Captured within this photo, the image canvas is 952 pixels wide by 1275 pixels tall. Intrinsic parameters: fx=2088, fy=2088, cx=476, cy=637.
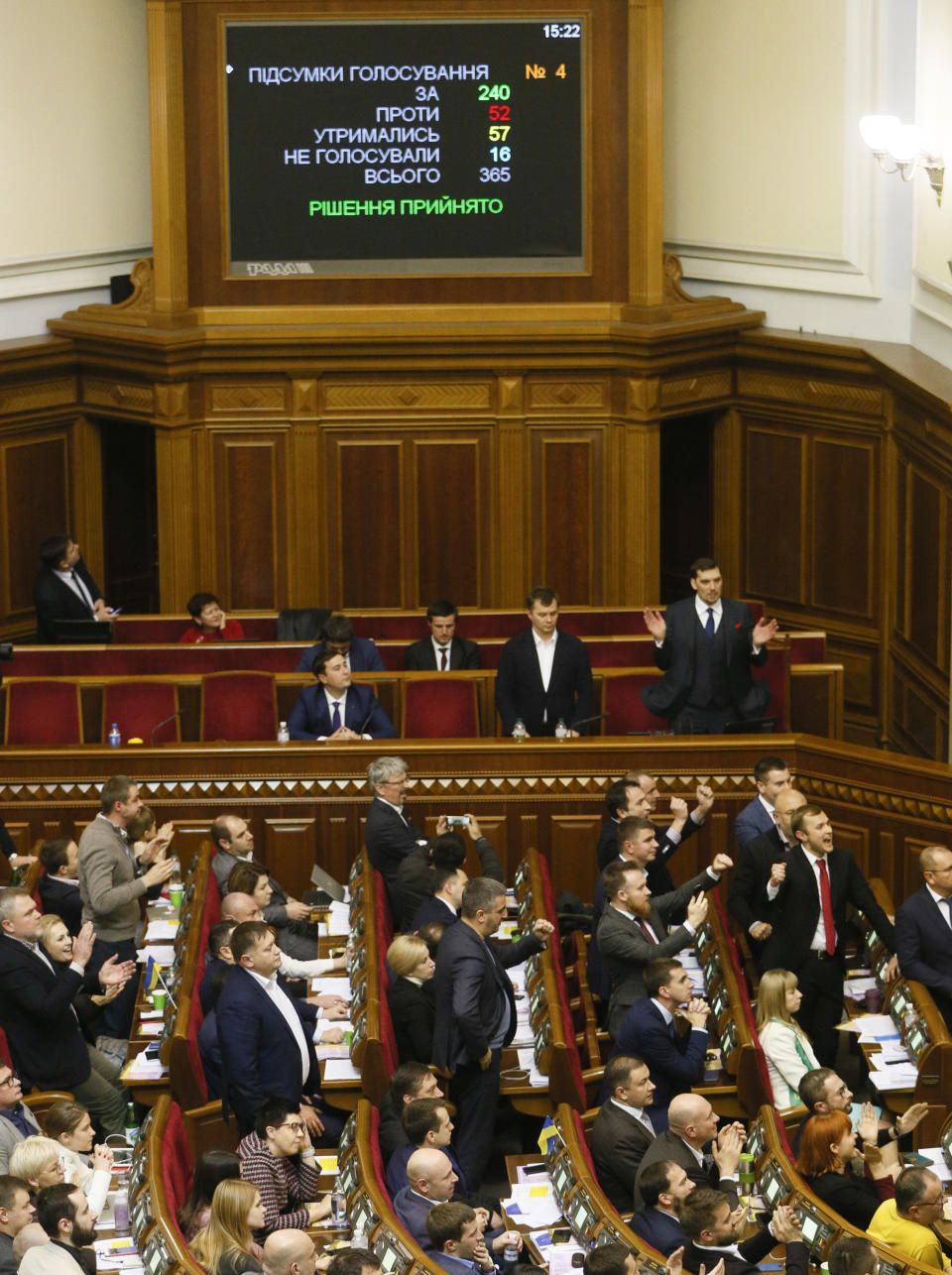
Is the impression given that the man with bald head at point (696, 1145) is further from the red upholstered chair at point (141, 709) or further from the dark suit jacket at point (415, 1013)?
the red upholstered chair at point (141, 709)

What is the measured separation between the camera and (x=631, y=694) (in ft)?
35.2

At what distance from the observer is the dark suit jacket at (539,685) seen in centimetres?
1039

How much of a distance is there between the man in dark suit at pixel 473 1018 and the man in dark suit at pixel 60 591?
16.6 feet

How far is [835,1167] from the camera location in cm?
660

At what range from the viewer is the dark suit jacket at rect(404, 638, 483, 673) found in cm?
1102

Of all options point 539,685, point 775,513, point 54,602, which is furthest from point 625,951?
point 775,513

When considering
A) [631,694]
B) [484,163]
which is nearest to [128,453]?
[484,163]

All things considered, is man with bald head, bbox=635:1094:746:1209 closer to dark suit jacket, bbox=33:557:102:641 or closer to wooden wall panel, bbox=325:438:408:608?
dark suit jacket, bbox=33:557:102:641

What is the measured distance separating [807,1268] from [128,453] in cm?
946

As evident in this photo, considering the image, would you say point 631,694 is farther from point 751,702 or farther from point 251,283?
point 251,283

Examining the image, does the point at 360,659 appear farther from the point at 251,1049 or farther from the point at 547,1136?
the point at 547,1136

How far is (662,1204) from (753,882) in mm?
2531

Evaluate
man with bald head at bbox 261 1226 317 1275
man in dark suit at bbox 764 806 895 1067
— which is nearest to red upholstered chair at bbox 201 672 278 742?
man in dark suit at bbox 764 806 895 1067

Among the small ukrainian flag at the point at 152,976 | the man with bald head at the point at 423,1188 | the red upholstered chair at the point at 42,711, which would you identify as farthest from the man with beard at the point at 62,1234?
the red upholstered chair at the point at 42,711
